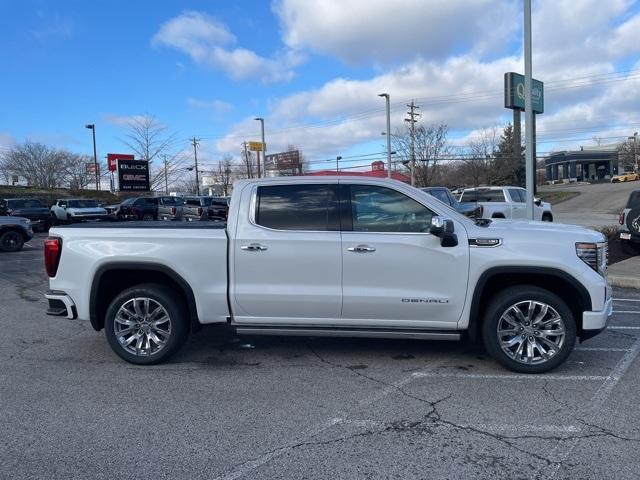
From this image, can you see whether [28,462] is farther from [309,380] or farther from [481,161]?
[481,161]

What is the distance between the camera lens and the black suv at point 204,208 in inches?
973

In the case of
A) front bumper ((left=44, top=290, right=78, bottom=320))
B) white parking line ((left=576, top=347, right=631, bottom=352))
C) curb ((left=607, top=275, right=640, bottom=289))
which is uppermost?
front bumper ((left=44, top=290, right=78, bottom=320))

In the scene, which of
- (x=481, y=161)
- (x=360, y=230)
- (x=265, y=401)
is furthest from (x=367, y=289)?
(x=481, y=161)

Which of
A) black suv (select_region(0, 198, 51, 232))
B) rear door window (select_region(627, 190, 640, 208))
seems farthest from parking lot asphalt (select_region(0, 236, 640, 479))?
black suv (select_region(0, 198, 51, 232))

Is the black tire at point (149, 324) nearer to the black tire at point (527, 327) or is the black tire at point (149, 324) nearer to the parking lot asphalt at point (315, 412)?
the parking lot asphalt at point (315, 412)

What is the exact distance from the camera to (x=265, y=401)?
4469 millimetres

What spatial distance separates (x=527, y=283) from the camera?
16.7 feet

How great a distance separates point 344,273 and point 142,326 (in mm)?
2078

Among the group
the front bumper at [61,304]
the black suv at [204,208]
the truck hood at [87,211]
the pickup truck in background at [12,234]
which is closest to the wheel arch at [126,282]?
the front bumper at [61,304]

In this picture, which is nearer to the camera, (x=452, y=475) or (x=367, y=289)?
(x=452, y=475)

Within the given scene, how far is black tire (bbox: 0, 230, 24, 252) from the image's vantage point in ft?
54.5

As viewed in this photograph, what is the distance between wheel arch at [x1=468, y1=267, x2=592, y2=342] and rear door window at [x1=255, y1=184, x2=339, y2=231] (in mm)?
1463

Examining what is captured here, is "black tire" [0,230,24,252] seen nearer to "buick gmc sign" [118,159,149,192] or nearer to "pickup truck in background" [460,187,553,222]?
"pickup truck in background" [460,187,553,222]

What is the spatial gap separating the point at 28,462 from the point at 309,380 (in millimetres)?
2313
